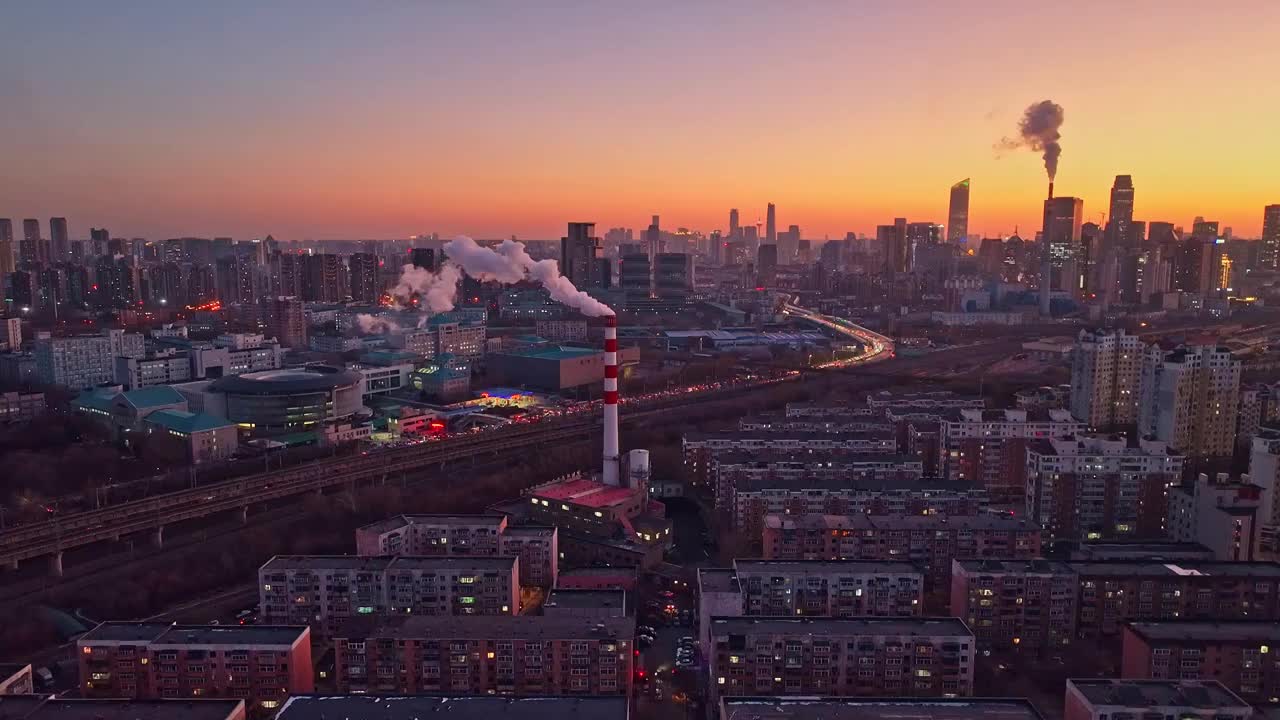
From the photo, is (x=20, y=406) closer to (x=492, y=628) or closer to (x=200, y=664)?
(x=200, y=664)

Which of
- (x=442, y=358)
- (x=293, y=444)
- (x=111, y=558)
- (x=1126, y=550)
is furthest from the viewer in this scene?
(x=442, y=358)

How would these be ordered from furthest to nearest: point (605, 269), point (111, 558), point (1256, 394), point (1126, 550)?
point (605, 269) < point (1256, 394) < point (111, 558) < point (1126, 550)

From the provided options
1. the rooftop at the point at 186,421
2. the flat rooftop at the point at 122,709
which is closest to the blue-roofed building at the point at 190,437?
the rooftop at the point at 186,421

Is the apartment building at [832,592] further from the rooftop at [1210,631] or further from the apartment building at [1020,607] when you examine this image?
the rooftop at [1210,631]

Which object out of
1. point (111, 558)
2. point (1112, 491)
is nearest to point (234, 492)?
point (111, 558)

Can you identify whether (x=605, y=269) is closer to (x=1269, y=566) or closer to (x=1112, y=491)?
(x=1112, y=491)

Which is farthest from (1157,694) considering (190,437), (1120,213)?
(1120,213)
